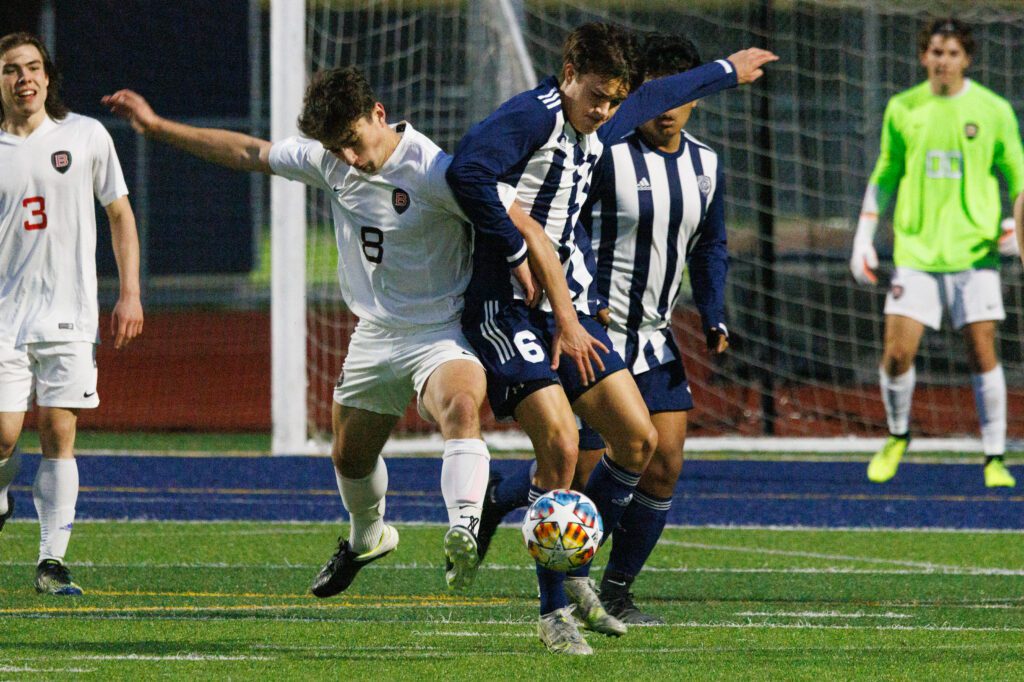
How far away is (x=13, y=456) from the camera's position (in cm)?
704

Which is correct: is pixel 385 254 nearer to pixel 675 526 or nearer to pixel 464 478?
pixel 464 478

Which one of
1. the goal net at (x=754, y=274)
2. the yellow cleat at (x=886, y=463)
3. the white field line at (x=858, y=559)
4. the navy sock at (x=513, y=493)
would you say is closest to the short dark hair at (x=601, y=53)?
the navy sock at (x=513, y=493)

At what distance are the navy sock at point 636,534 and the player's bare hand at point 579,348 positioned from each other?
1100 mm

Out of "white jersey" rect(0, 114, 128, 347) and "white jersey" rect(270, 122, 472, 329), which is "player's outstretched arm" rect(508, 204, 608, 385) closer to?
"white jersey" rect(270, 122, 472, 329)

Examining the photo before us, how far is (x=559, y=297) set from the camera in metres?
5.66

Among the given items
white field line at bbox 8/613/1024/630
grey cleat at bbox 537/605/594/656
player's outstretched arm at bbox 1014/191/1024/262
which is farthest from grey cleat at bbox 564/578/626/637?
player's outstretched arm at bbox 1014/191/1024/262

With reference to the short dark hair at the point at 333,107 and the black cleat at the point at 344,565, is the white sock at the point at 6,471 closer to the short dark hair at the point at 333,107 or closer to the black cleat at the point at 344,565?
the black cleat at the point at 344,565

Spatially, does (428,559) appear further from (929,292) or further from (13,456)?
(929,292)

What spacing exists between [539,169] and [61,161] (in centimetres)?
216

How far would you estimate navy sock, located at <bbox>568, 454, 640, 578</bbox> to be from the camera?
20.4 feet

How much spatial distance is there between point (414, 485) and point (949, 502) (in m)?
3.33

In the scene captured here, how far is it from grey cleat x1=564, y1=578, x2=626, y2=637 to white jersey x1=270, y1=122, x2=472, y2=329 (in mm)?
988

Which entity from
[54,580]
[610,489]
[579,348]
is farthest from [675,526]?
[579,348]

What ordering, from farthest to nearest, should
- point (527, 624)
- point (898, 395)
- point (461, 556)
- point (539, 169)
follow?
point (898, 395), point (527, 624), point (539, 169), point (461, 556)
